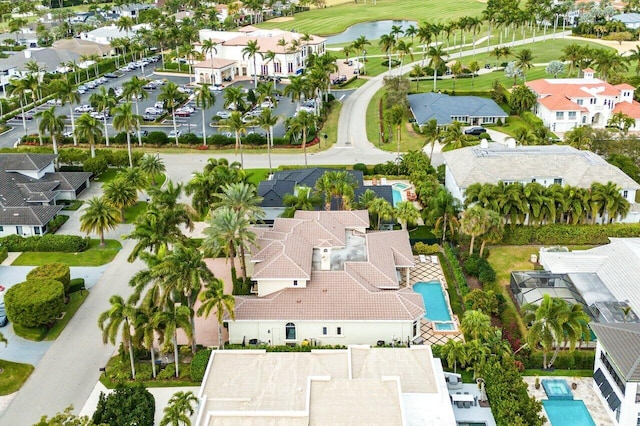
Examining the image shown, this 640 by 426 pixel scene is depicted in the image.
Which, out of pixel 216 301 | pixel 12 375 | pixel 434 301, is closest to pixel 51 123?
pixel 12 375

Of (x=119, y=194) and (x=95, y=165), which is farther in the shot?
(x=95, y=165)

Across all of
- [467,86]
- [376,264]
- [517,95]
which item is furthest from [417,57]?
[376,264]

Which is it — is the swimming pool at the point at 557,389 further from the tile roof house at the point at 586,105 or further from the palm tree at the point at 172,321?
the tile roof house at the point at 586,105

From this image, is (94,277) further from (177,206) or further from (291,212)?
(291,212)

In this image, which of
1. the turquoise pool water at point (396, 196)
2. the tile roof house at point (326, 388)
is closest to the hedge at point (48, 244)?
the tile roof house at point (326, 388)

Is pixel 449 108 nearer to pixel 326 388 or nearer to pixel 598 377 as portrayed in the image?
pixel 598 377

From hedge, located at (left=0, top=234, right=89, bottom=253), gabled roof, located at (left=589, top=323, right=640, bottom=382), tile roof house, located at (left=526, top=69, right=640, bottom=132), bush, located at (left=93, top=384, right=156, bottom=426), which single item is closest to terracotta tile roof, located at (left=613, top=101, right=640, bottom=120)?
tile roof house, located at (left=526, top=69, right=640, bottom=132)
